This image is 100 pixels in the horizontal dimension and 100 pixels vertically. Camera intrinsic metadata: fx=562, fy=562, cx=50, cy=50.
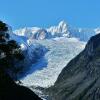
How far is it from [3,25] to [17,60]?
171 inches

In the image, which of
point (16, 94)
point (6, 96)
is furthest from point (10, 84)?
point (6, 96)

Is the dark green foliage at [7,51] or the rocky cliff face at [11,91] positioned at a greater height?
the dark green foliage at [7,51]

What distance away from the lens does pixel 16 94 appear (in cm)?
6938

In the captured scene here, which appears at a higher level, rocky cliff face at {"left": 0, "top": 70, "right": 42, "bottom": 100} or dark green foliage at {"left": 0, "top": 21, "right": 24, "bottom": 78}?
dark green foliage at {"left": 0, "top": 21, "right": 24, "bottom": 78}

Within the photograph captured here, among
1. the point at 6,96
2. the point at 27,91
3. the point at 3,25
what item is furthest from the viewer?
the point at 27,91

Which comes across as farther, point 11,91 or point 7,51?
point 11,91

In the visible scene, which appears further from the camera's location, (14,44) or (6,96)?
(6,96)

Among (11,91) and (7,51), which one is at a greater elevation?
(7,51)

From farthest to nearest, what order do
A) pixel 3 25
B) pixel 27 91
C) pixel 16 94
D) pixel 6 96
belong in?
pixel 27 91 < pixel 16 94 < pixel 6 96 < pixel 3 25

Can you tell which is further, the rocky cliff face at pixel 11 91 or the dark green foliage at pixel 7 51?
the rocky cliff face at pixel 11 91

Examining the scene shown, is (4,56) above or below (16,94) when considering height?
above

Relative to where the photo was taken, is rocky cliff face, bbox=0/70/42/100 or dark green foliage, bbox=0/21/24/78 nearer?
dark green foliage, bbox=0/21/24/78

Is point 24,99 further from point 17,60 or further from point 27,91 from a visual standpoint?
point 17,60

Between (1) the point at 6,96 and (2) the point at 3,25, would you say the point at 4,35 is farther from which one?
(1) the point at 6,96
